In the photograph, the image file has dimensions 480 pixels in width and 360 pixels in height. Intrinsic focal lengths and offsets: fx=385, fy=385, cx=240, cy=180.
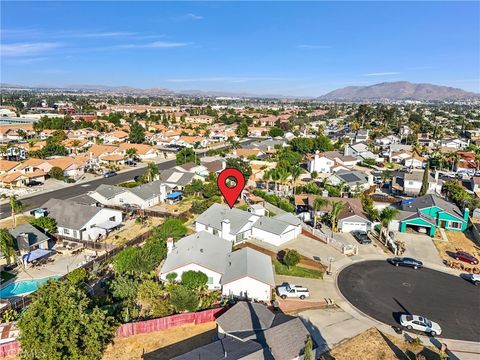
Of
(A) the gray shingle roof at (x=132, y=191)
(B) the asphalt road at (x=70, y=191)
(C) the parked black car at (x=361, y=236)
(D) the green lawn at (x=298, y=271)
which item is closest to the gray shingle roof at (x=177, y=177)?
(A) the gray shingle roof at (x=132, y=191)

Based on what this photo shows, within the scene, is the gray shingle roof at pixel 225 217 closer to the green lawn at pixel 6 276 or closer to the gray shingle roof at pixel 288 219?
the gray shingle roof at pixel 288 219

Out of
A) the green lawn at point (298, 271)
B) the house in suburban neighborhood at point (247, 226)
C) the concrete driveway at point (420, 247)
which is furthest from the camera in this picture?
the house in suburban neighborhood at point (247, 226)

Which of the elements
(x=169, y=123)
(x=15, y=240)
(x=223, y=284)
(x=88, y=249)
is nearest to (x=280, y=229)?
(x=223, y=284)

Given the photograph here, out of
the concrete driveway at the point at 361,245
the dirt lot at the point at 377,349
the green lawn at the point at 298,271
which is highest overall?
the dirt lot at the point at 377,349

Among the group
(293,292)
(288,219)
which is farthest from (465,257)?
(293,292)

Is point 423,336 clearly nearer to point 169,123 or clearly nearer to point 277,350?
point 277,350

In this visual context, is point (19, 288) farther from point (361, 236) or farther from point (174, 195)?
point (361, 236)
